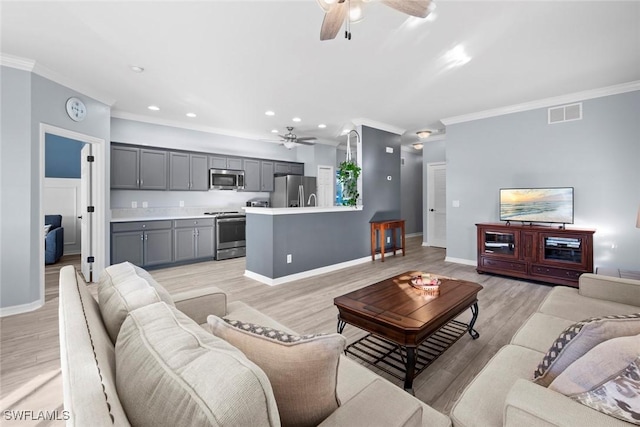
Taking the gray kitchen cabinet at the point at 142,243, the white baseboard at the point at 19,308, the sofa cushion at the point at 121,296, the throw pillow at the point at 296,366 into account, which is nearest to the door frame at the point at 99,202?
the gray kitchen cabinet at the point at 142,243

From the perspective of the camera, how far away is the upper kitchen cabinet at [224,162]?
579 cm

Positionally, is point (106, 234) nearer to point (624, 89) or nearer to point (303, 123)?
point (303, 123)

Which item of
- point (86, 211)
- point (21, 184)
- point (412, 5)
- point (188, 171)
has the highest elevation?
point (412, 5)

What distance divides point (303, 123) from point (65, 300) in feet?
16.6

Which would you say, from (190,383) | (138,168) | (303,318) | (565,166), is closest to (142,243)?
(138,168)

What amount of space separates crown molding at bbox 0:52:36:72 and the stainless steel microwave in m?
2.90

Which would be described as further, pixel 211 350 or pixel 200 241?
pixel 200 241

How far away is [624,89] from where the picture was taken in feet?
12.5

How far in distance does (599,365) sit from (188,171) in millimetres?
5832

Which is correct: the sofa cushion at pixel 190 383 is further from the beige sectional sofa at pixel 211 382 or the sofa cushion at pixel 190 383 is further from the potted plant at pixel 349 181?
the potted plant at pixel 349 181

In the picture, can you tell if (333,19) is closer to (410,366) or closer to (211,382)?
(211,382)

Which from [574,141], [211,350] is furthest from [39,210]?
[574,141]

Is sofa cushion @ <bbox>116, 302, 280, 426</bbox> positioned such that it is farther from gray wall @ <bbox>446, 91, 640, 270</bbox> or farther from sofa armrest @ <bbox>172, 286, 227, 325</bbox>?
gray wall @ <bbox>446, 91, 640, 270</bbox>

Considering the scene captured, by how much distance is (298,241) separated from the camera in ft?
14.6
